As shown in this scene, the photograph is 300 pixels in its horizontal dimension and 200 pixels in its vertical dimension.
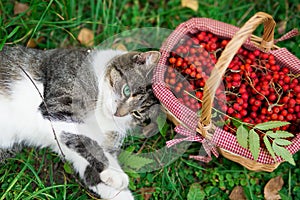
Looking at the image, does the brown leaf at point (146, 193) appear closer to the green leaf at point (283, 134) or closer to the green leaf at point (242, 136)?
the green leaf at point (242, 136)

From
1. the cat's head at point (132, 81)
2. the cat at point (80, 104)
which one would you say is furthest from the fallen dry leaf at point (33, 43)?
the cat's head at point (132, 81)

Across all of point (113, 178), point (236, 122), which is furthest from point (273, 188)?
point (113, 178)

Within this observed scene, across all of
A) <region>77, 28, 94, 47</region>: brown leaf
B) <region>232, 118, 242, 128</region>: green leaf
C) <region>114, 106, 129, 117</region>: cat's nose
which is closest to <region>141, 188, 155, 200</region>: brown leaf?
<region>114, 106, 129, 117</region>: cat's nose

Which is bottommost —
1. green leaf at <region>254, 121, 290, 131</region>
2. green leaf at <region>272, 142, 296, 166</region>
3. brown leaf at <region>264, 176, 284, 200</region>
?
brown leaf at <region>264, 176, 284, 200</region>

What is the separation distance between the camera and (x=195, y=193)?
8.52 feet

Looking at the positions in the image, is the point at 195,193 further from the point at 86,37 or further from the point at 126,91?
the point at 86,37

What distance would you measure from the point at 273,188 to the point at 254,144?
0.67 metres

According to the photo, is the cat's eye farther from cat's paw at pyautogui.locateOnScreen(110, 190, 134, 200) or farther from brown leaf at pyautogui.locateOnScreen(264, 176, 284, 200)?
brown leaf at pyautogui.locateOnScreen(264, 176, 284, 200)

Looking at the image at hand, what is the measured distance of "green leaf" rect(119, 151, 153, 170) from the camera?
103 inches

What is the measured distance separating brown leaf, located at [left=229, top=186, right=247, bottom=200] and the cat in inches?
26.8

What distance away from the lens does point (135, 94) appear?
7.45 ft

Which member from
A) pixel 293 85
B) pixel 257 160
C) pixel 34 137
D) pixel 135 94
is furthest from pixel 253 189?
pixel 34 137

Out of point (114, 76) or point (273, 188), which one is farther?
point (273, 188)

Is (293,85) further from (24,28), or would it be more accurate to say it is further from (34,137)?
(24,28)
